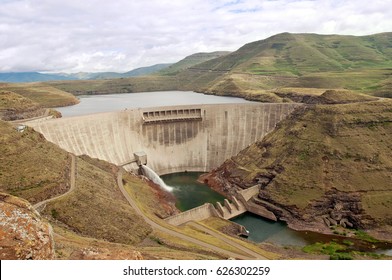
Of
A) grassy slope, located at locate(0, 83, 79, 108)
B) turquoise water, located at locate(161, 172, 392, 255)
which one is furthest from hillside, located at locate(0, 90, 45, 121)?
grassy slope, located at locate(0, 83, 79, 108)

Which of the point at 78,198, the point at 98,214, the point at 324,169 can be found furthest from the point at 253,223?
the point at 78,198

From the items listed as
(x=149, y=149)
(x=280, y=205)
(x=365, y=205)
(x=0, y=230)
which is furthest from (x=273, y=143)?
(x=0, y=230)

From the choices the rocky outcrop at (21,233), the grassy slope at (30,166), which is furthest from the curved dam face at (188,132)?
the rocky outcrop at (21,233)

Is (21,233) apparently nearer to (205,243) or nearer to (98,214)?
(98,214)

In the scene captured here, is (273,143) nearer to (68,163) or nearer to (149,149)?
(149,149)

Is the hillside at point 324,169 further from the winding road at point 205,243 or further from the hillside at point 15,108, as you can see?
the hillside at point 15,108

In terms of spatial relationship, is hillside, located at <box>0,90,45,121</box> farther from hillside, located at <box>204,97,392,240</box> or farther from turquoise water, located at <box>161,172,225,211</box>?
hillside, located at <box>204,97,392,240</box>
